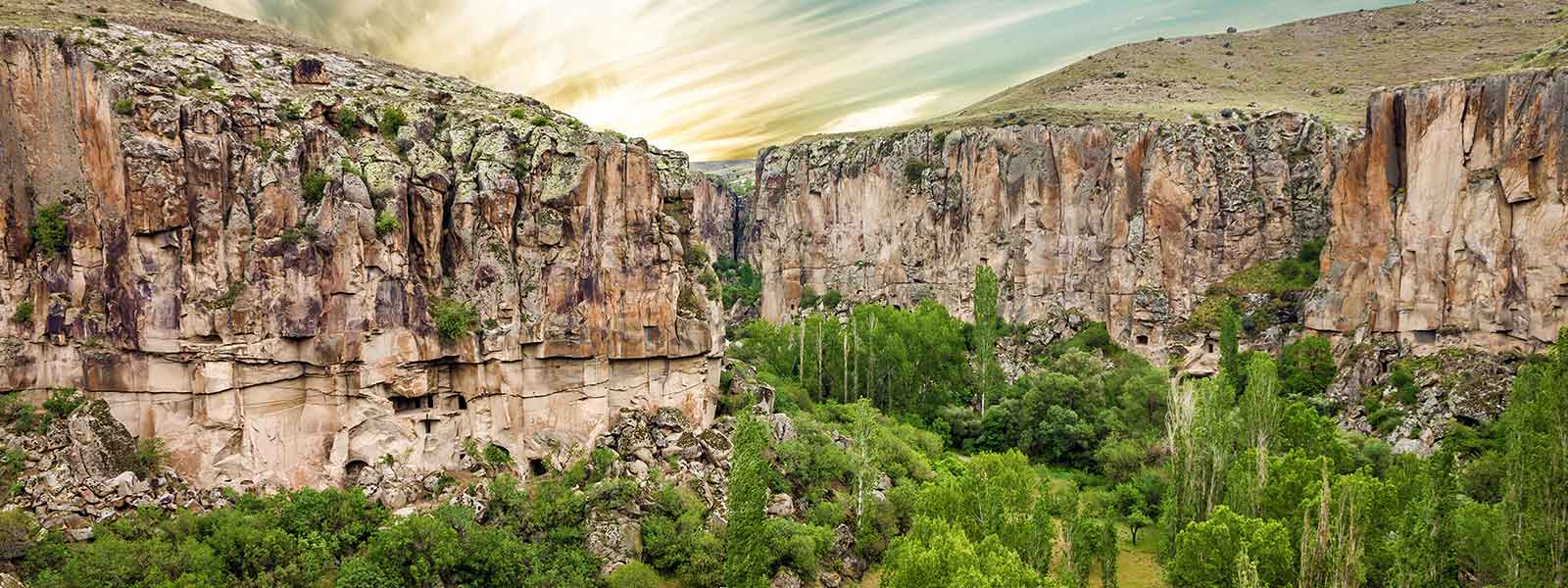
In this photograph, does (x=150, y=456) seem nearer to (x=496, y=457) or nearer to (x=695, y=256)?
(x=496, y=457)

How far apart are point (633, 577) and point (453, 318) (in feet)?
45.4

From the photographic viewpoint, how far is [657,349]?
45312 mm

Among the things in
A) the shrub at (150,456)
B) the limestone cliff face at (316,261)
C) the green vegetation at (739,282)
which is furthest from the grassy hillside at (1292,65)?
the shrub at (150,456)

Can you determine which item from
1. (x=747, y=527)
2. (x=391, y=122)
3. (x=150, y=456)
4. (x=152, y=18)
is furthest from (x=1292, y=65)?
(x=150, y=456)

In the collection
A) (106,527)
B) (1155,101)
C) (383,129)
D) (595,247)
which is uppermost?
(1155,101)

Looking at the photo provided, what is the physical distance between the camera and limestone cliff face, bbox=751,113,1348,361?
80750 millimetres

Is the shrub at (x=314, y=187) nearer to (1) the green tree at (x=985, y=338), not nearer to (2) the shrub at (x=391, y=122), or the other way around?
(2) the shrub at (x=391, y=122)

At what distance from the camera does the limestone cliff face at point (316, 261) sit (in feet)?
115

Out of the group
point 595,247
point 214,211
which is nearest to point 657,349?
point 595,247

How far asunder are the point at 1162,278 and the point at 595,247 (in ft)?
187

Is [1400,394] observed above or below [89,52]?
below

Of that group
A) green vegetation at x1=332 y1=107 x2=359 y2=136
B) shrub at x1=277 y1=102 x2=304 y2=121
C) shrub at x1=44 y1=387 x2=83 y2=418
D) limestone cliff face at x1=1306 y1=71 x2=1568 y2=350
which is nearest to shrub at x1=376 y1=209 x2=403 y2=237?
green vegetation at x1=332 y1=107 x2=359 y2=136

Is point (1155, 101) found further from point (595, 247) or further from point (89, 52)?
point (89, 52)

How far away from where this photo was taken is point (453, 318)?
40.3m
